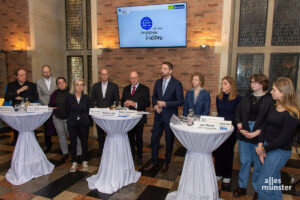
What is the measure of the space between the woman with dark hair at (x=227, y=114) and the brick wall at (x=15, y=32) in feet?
17.7

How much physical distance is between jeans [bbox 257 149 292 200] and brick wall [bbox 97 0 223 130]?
8.52 feet

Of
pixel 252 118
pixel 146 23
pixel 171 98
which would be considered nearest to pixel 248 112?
pixel 252 118

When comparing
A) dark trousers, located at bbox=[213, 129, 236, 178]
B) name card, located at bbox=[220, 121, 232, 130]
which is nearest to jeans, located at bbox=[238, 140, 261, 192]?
dark trousers, located at bbox=[213, 129, 236, 178]

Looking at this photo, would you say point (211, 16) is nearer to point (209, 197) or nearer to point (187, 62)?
point (187, 62)

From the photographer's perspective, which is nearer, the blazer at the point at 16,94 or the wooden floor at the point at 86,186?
the wooden floor at the point at 86,186

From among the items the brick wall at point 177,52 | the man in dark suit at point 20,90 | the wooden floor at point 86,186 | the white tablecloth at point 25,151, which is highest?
the brick wall at point 177,52

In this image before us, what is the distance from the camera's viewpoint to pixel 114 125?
9.50 ft

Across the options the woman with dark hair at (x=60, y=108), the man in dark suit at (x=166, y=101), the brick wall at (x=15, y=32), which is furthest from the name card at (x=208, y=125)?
the brick wall at (x=15, y=32)

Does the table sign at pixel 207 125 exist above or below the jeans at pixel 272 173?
above

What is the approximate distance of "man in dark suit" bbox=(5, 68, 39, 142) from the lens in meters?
4.07

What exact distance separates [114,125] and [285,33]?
416 centimetres

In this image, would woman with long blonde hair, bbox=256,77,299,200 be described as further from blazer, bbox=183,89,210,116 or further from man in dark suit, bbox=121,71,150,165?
man in dark suit, bbox=121,71,150,165

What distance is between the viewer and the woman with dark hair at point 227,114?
9.61 feet

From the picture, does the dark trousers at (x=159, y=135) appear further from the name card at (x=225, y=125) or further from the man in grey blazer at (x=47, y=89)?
the man in grey blazer at (x=47, y=89)
